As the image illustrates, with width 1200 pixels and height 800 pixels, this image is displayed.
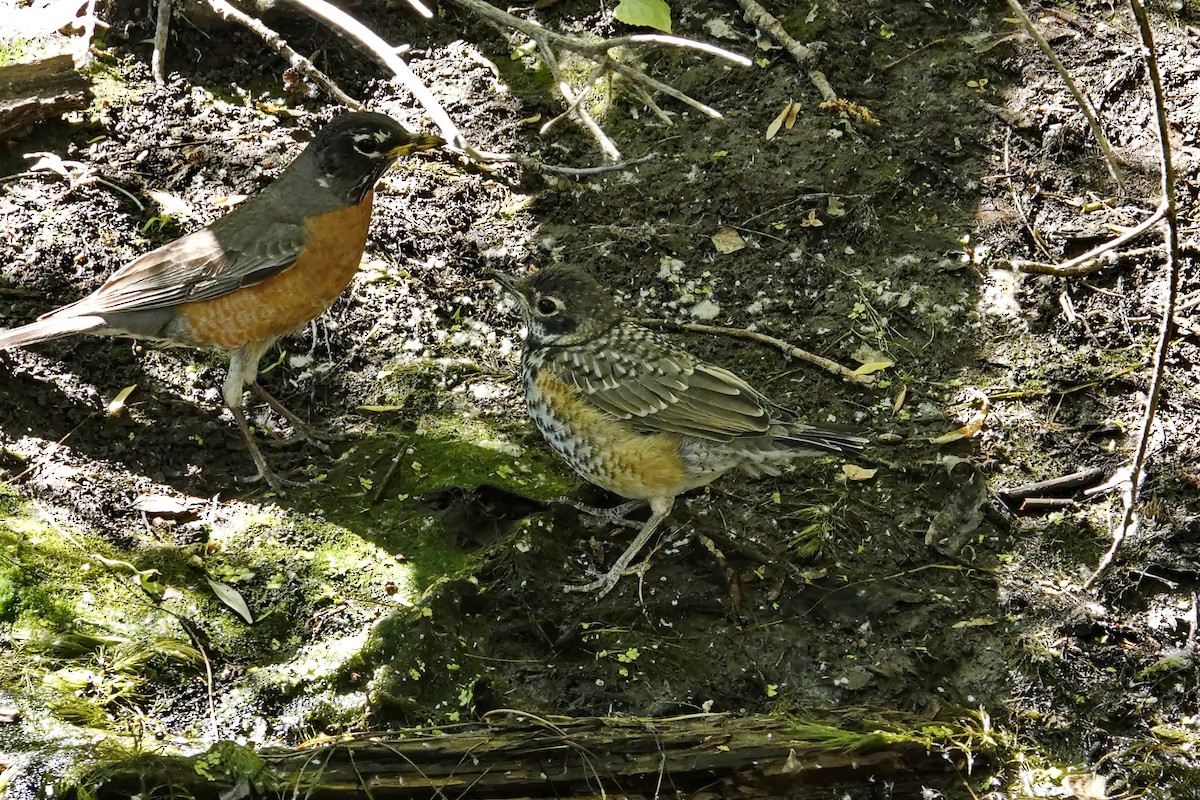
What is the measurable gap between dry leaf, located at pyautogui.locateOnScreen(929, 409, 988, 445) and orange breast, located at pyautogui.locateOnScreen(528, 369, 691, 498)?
4.15 ft

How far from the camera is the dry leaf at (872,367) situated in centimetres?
559

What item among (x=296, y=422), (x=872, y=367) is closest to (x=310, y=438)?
(x=296, y=422)

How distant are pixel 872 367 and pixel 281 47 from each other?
4202 mm

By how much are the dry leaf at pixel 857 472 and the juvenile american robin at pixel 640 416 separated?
0.52 metres

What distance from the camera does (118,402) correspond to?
5359 millimetres

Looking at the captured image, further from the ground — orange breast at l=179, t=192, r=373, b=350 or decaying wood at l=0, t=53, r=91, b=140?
decaying wood at l=0, t=53, r=91, b=140

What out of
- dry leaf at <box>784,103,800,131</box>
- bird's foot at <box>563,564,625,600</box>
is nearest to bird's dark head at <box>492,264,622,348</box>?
bird's foot at <box>563,564,625,600</box>

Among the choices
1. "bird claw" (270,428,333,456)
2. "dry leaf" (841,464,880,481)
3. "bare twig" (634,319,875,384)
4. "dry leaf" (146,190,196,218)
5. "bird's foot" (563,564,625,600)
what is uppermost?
"dry leaf" (146,190,196,218)

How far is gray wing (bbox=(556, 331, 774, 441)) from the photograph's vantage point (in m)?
4.72

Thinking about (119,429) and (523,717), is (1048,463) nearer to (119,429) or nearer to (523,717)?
(523,717)

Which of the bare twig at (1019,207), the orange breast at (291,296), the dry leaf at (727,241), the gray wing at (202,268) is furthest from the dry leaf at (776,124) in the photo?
the gray wing at (202,268)

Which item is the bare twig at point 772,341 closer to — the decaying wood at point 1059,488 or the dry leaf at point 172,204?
the decaying wood at point 1059,488

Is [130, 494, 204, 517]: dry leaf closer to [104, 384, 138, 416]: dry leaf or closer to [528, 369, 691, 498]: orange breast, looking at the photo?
[104, 384, 138, 416]: dry leaf

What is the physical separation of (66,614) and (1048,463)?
442 cm
